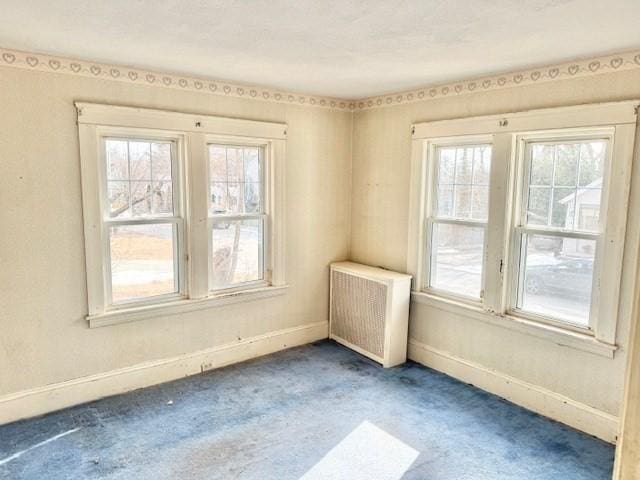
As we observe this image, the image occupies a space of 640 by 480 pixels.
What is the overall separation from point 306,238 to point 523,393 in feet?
7.59

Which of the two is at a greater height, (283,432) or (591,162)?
(591,162)

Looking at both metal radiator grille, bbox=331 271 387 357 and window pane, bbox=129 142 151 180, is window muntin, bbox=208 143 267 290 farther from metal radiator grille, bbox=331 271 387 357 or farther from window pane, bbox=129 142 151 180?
metal radiator grille, bbox=331 271 387 357

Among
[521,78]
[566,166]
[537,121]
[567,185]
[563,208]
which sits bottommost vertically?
[563,208]

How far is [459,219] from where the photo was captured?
3.77m

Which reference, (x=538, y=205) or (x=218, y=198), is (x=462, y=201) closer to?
(x=538, y=205)

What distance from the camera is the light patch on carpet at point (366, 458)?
253 centimetres

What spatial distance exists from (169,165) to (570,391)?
342cm

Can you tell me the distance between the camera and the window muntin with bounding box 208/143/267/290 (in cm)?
386

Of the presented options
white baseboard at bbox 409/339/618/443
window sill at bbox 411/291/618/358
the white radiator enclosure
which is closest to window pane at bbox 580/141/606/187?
window sill at bbox 411/291/618/358

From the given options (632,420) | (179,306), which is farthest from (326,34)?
(179,306)

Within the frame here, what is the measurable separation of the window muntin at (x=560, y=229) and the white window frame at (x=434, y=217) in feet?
1.16

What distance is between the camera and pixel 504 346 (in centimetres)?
346

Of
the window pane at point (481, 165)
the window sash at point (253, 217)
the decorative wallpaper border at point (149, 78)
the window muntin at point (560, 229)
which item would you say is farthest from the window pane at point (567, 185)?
the window sash at point (253, 217)

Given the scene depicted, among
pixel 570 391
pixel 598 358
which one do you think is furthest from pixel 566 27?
pixel 570 391
